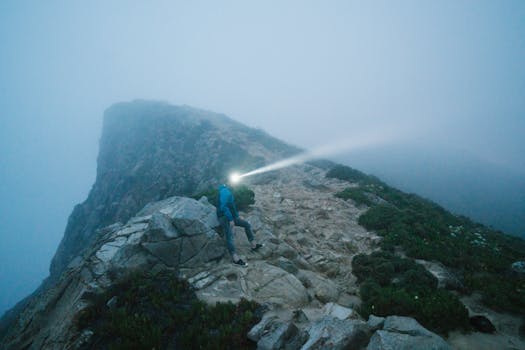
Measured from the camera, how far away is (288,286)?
23.9ft

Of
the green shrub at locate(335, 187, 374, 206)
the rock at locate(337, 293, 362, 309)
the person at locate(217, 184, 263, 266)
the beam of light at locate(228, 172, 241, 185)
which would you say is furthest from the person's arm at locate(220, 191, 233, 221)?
the beam of light at locate(228, 172, 241, 185)

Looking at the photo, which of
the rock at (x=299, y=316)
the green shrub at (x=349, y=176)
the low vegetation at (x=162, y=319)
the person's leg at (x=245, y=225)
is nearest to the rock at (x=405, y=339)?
the rock at (x=299, y=316)

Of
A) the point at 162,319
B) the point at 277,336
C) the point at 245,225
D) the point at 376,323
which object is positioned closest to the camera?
the point at 277,336

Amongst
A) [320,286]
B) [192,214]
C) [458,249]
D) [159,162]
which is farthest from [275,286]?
[159,162]

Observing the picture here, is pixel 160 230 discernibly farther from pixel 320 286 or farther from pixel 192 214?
pixel 320 286

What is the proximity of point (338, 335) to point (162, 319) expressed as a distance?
13.9ft

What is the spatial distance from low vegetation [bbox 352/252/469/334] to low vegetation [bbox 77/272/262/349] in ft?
11.6

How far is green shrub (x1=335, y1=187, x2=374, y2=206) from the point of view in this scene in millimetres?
15914

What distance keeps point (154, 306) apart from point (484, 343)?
25.4 feet

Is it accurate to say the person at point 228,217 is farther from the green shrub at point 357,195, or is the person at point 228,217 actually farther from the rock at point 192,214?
the green shrub at point 357,195

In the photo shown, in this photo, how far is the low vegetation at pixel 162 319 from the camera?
5.23m

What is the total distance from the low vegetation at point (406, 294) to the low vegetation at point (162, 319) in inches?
139

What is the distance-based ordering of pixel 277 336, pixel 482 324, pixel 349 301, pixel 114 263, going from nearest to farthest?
pixel 277 336 → pixel 482 324 → pixel 349 301 → pixel 114 263

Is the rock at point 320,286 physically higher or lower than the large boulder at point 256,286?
lower
